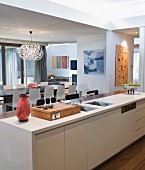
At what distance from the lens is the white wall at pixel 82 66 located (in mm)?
8143

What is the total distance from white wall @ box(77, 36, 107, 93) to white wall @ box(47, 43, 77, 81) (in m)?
1.79

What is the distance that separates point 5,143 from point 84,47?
6.91 meters

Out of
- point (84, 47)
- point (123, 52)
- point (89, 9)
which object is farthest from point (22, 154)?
point (84, 47)

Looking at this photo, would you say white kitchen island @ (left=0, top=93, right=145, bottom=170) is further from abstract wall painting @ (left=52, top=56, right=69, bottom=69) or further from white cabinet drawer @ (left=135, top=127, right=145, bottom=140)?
abstract wall painting @ (left=52, top=56, right=69, bottom=69)

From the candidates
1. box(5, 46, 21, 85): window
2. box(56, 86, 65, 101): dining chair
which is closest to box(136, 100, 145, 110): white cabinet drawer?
box(56, 86, 65, 101): dining chair

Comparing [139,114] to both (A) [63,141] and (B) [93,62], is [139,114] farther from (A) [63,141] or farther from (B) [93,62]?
(B) [93,62]

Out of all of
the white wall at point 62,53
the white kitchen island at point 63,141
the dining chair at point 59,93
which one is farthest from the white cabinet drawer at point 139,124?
the white wall at point 62,53

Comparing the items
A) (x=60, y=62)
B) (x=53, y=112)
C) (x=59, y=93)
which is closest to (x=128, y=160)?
(x=53, y=112)

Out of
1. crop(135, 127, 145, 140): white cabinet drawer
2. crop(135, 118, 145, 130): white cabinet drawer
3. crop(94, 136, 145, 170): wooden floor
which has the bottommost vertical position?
crop(94, 136, 145, 170): wooden floor

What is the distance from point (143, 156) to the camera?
3.40 metres

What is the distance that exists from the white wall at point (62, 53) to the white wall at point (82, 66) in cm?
179

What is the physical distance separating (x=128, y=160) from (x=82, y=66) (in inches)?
233

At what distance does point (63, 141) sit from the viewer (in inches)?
89.8

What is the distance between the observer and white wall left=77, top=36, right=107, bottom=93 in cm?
814
